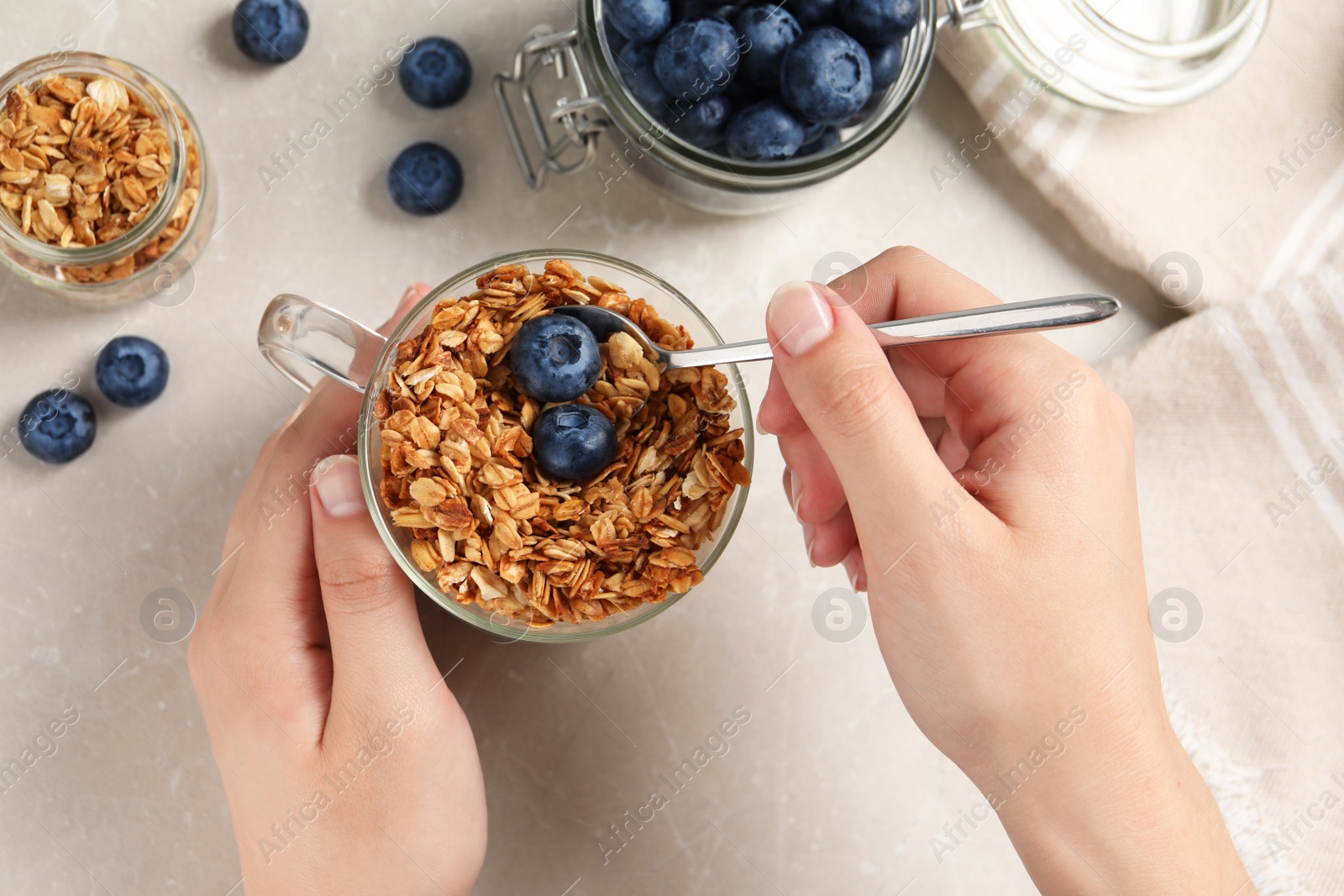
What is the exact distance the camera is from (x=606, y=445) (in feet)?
2.17

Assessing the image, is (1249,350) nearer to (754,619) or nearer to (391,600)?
(754,619)

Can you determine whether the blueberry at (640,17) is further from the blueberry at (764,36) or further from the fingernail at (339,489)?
the fingernail at (339,489)

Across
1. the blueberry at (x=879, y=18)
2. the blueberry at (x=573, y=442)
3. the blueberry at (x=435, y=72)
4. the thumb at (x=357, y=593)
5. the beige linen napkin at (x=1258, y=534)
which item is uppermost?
the blueberry at (x=879, y=18)

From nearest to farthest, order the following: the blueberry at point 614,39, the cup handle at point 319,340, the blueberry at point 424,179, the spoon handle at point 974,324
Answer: the spoon handle at point 974,324
the cup handle at point 319,340
the blueberry at point 614,39
the blueberry at point 424,179

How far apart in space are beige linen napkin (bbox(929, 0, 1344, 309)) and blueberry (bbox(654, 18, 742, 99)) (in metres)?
0.33

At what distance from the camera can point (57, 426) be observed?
0.92 m

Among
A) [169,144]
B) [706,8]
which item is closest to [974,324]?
[706,8]

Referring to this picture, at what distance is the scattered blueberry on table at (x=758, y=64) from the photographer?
0.78m

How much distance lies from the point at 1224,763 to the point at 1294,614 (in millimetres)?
175

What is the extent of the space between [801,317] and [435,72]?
1.69 feet

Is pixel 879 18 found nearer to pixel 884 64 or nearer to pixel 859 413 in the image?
pixel 884 64

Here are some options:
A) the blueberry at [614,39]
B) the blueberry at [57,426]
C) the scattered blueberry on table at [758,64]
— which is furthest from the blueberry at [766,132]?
the blueberry at [57,426]

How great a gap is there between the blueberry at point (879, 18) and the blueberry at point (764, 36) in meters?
0.04

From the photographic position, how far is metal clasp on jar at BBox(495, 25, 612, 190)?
90 cm
